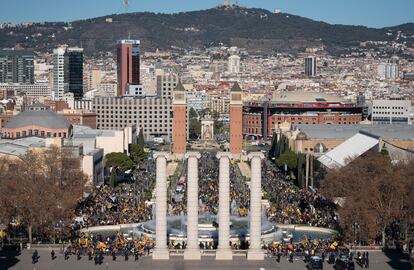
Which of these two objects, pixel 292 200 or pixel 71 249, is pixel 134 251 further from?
pixel 292 200

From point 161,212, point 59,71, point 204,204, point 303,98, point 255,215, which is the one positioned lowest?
point 204,204

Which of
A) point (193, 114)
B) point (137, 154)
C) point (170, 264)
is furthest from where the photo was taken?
point (193, 114)

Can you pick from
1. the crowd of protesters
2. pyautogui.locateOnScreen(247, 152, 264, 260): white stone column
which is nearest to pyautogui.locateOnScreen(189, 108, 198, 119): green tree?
the crowd of protesters

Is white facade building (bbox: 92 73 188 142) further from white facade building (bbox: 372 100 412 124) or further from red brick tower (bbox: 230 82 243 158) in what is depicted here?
white facade building (bbox: 372 100 412 124)

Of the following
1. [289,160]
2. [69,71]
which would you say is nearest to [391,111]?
[289,160]

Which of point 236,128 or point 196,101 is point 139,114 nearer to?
point 236,128

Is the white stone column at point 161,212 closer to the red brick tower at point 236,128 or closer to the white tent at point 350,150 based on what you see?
the white tent at point 350,150

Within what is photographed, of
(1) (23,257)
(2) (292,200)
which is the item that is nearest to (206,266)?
(1) (23,257)
